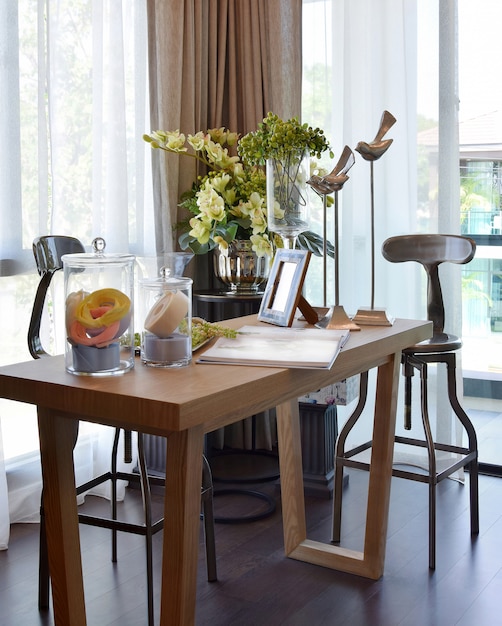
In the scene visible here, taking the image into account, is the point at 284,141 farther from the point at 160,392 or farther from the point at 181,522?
the point at 181,522

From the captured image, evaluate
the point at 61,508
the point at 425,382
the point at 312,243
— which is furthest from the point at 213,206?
the point at 61,508

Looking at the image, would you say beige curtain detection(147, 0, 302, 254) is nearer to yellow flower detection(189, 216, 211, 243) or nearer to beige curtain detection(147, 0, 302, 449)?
beige curtain detection(147, 0, 302, 449)

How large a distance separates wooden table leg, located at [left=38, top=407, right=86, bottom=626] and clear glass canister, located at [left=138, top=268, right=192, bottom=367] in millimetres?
223

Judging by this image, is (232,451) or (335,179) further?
(232,451)

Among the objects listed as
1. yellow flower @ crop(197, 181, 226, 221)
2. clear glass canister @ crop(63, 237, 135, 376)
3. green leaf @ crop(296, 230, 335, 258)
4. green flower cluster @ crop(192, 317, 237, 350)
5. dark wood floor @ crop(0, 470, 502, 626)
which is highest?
yellow flower @ crop(197, 181, 226, 221)

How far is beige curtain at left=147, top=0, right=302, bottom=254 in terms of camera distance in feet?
10.9

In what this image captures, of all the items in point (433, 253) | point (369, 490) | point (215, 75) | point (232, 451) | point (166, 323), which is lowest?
point (232, 451)

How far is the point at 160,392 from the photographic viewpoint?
1449 mm

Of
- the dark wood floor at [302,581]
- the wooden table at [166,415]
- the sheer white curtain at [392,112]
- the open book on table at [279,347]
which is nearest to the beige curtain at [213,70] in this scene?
the sheer white curtain at [392,112]

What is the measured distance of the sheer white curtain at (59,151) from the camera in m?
2.74

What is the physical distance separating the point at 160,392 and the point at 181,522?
0.24m

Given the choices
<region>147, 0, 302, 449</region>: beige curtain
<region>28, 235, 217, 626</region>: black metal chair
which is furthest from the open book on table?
<region>147, 0, 302, 449</region>: beige curtain

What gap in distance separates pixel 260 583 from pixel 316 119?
83.6 inches

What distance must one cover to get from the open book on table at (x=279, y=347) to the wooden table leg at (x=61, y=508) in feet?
1.08
